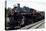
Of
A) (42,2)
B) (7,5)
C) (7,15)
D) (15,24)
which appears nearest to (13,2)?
(7,5)

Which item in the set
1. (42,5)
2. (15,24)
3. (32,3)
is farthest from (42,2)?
(15,24)

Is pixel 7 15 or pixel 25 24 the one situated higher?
pixel 7 15

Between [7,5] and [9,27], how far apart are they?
1.10ft

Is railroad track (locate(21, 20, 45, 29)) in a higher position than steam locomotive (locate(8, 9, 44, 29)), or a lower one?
lower

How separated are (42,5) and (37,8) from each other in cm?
9

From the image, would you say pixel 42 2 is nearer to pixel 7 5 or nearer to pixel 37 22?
pixel 37 22

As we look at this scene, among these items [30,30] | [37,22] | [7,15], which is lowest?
[30,30]

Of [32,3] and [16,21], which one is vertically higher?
[32,3]

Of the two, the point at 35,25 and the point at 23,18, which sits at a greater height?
the point at 23,18

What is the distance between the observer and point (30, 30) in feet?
3.84

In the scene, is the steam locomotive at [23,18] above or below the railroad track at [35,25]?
above

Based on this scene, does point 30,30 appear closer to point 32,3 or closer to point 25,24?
point 25,24

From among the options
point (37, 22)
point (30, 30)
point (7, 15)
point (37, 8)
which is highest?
point (37, 8)

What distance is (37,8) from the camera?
3.84 feet
